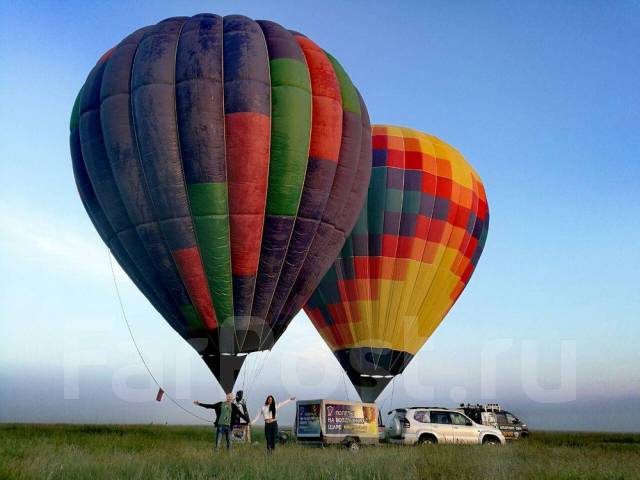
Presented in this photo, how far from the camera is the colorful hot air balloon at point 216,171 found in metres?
19.7

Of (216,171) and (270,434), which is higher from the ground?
(216,171)

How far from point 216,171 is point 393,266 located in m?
12.2

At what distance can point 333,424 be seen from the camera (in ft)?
67.5

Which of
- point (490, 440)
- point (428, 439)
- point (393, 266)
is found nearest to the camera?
point (428, 439)

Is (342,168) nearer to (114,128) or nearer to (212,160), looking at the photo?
(212,160)

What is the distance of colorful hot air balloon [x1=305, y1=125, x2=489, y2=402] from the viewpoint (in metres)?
29.2

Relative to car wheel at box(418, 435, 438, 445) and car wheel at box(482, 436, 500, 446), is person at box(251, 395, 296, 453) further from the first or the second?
car wheel at box(482, 436, 500, 446)

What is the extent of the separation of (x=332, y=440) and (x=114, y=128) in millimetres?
12031

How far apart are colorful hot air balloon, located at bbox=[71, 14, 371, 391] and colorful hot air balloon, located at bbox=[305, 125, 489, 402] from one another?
24.7 feet

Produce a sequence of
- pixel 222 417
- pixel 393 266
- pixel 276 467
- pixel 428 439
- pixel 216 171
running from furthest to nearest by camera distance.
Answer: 1. pixel 393 266
2. pixel 428 439
3. pixel 216 171
4. pixel 222 417
5. pixel 276 467

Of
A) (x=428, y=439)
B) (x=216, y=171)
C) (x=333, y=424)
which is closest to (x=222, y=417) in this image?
(x=333, y=424)

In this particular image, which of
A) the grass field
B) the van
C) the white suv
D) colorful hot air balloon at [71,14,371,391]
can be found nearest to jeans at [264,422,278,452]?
the grass field

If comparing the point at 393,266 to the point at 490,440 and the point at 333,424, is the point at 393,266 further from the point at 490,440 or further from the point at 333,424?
the point at 333,424

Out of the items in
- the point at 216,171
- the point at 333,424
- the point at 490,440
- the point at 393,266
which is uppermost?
Result: the point at 216,171
